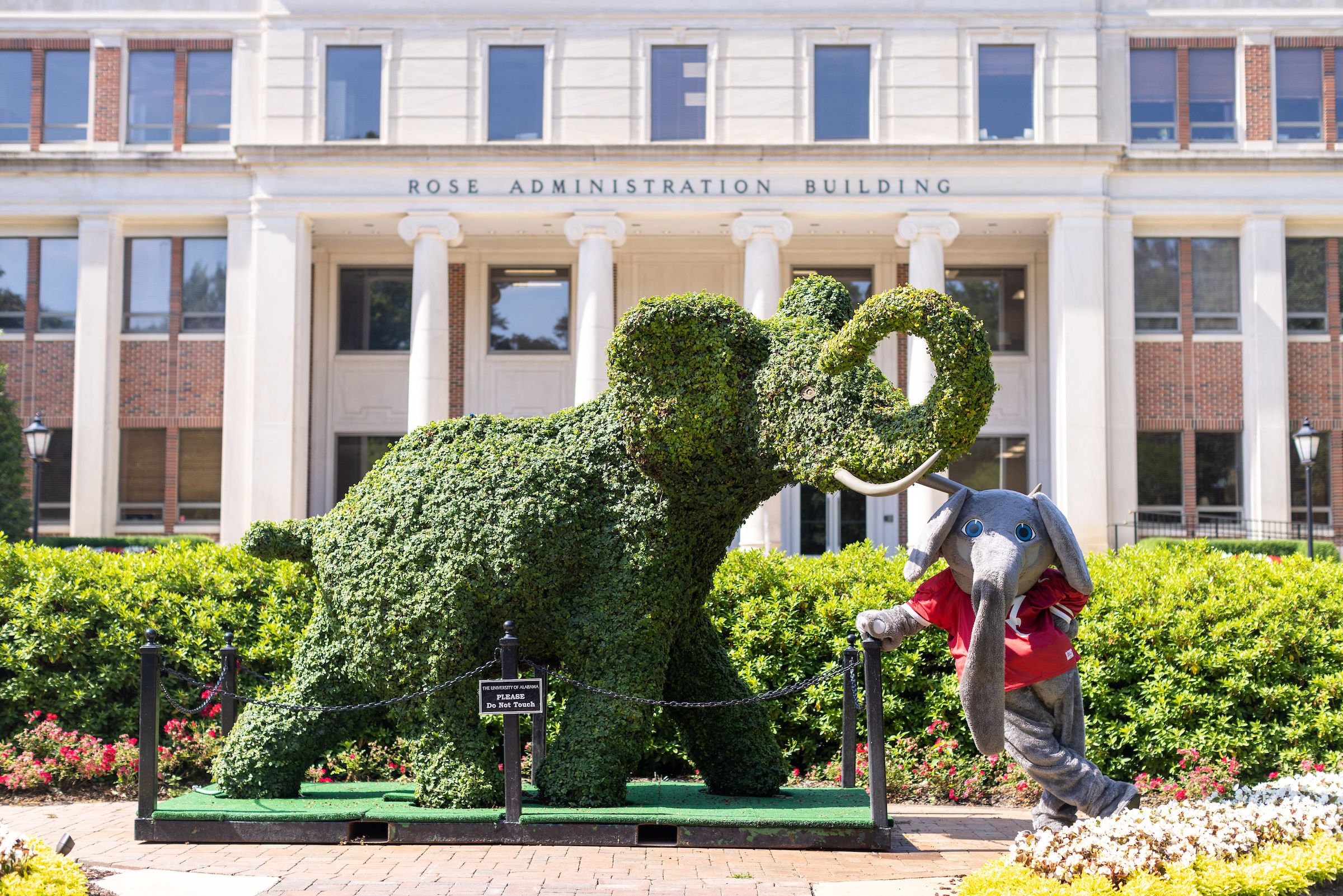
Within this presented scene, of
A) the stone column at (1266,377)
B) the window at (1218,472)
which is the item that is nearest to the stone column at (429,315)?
the window at (1218,472)

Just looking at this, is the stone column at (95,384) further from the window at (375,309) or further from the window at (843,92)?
the window at (843,92)

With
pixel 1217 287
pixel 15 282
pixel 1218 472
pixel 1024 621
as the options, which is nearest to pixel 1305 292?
pixel 1217 287

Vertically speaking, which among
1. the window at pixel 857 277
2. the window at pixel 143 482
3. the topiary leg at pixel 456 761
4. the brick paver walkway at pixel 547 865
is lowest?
the brick paver walkway at pixel 547 865

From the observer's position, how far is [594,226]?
86.0ft

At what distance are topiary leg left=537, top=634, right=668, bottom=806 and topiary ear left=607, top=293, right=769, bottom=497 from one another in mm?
983

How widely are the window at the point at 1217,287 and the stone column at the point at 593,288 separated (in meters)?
13.0

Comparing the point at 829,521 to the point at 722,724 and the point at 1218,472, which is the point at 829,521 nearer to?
the point at 1218,472

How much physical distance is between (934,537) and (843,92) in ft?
73.8

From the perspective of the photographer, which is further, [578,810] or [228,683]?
[228,683]

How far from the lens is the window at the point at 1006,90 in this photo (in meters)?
26.9

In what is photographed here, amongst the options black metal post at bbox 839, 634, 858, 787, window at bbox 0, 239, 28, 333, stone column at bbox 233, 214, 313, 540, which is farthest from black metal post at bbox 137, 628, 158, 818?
window at bbox 0, 239, 28, 333

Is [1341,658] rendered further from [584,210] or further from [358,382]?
[358,382]

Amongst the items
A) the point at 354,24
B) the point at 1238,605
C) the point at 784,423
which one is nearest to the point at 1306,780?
the point at 1238,605

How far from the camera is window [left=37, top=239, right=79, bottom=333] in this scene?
Answer: 27.8m
